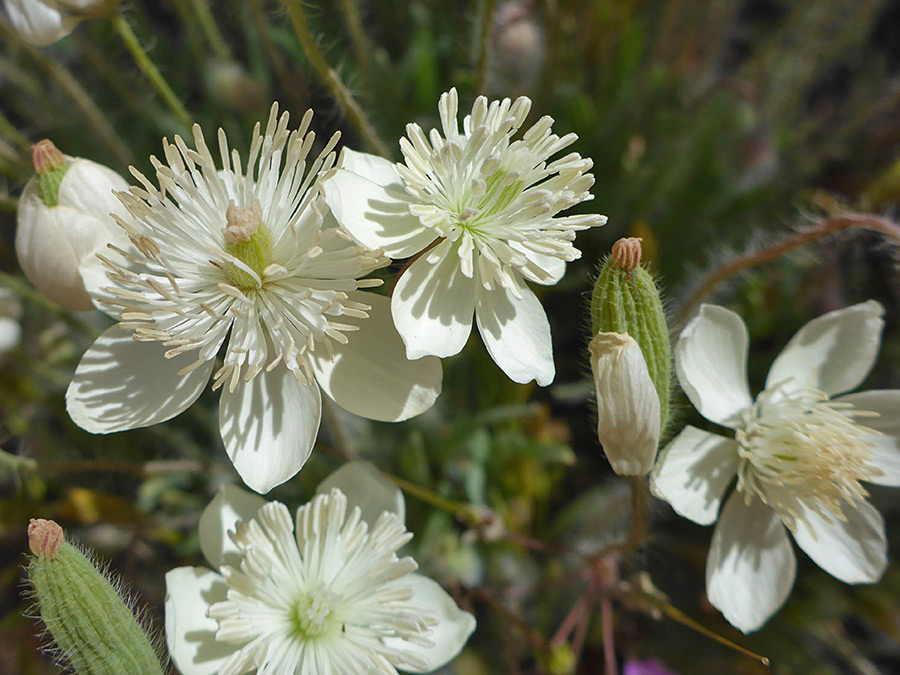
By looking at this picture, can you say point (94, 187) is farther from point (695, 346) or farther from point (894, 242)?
point (894, 242)

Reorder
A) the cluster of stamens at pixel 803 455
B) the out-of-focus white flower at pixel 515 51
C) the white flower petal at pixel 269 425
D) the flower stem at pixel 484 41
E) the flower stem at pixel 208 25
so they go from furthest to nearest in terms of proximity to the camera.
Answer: the out-of-focus white flower at pixel 515 51 < the flower stem at pixel 208 25 < the flower stem at pixel 484 41 < the cluster of stamens at pixel 803 455 < the white flower petal at pixel 269 425

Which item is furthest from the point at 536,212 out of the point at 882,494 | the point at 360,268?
the point at 882,494

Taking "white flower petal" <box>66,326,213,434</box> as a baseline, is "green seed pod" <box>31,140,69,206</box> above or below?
above

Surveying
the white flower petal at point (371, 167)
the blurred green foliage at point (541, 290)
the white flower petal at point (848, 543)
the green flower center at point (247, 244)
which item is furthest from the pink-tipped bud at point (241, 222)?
the white flower petal at point (848, 543)

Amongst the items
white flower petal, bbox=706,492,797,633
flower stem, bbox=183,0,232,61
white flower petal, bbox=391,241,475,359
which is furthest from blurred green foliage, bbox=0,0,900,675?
white flower petal, bbox=391,241,475,359

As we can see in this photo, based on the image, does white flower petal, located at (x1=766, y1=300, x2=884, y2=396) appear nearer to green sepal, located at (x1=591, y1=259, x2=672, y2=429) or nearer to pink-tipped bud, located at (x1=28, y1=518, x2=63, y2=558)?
green sepal, located at (x1=591, y1=259, x2=672, y2=429)

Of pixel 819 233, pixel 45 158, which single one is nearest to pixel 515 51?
pixel 819 233

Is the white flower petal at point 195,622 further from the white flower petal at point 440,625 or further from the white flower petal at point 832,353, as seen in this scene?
the white flower petal at point 832,353
